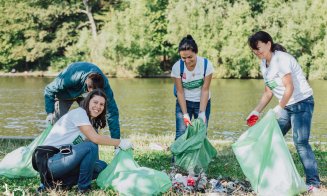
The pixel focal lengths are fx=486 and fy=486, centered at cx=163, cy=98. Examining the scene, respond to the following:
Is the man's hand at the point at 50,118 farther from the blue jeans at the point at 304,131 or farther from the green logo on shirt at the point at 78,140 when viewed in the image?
the blue jeans at the point at 304,131

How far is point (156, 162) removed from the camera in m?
6.36

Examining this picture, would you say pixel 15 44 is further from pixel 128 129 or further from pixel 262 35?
pixel 262 35

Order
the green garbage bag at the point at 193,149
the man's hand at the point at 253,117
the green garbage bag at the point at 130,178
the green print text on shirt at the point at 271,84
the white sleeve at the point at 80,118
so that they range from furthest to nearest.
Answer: the green garbage bag at the point at 193,149 → the man's hand at the point at 253,117 → the green print text on shirt at the point at 271,84 → the white sleeve at the point at 80,118 → the green garbage bag at the point at 130,178

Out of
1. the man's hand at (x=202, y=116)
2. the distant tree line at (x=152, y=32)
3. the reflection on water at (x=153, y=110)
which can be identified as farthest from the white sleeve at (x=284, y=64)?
the distant tree line at (x=152, y=32)

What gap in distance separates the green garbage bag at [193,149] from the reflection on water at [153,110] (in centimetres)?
556

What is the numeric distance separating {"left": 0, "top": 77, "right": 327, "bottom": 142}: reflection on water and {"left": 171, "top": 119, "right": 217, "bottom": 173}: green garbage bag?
18.2ft

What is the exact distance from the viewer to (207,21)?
107 feet

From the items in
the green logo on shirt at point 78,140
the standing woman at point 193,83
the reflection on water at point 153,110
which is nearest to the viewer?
the green logo on shirt at point 78,140

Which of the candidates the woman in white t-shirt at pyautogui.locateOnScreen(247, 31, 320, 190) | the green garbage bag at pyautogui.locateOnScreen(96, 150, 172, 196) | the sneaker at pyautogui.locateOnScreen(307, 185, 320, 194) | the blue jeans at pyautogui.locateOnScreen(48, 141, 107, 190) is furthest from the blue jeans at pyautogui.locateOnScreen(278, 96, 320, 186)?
the blue jeans at pyautogui.locateOnScreen(48, 141, 107, 190)

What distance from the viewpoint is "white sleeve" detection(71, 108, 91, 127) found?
4.58 metres

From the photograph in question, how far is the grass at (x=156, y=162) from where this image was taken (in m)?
4.83

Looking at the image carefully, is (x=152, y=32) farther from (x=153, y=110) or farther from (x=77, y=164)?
(x=77, y=164)

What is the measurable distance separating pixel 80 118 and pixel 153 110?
507 inches

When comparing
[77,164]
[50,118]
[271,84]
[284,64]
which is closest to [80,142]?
[77,164]
